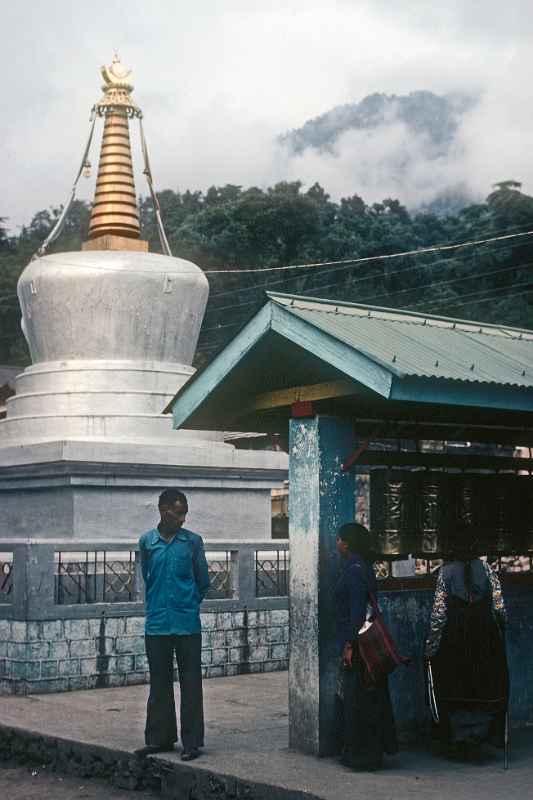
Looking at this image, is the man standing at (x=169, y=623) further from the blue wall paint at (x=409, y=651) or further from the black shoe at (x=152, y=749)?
the blue wall paint at (x=409, y=651)

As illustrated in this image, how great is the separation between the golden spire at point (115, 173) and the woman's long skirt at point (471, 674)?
13.7m

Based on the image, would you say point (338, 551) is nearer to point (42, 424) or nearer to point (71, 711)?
point (71, 711)

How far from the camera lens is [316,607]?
8234 mm

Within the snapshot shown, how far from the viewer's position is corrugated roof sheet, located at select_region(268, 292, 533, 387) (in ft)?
25.3

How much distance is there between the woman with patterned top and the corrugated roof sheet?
1.18m

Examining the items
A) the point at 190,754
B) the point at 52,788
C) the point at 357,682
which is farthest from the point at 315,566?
the point at 52,788

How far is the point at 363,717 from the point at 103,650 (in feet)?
17.3

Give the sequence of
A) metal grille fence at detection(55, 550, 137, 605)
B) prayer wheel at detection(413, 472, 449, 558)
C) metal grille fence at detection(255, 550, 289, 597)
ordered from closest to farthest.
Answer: prayer wheel at detection(413, 472, 449, 558), metal grille fence at detection(55, 550, 137, 605), metal grille fence at detection(255, 550, 289, 597)

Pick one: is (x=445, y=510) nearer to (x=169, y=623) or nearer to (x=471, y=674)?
(x=471, y=674)

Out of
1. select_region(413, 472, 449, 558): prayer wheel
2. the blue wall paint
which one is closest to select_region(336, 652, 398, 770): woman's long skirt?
the blue wall paint

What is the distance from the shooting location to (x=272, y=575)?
15.8 meters

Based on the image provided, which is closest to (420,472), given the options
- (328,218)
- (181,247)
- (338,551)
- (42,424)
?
(338,551)

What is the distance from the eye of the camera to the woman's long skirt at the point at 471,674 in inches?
310

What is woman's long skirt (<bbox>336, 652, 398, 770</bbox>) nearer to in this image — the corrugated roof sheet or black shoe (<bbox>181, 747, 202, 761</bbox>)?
black shoe (<bbox>181, 747, 202, 761</bbox>)
